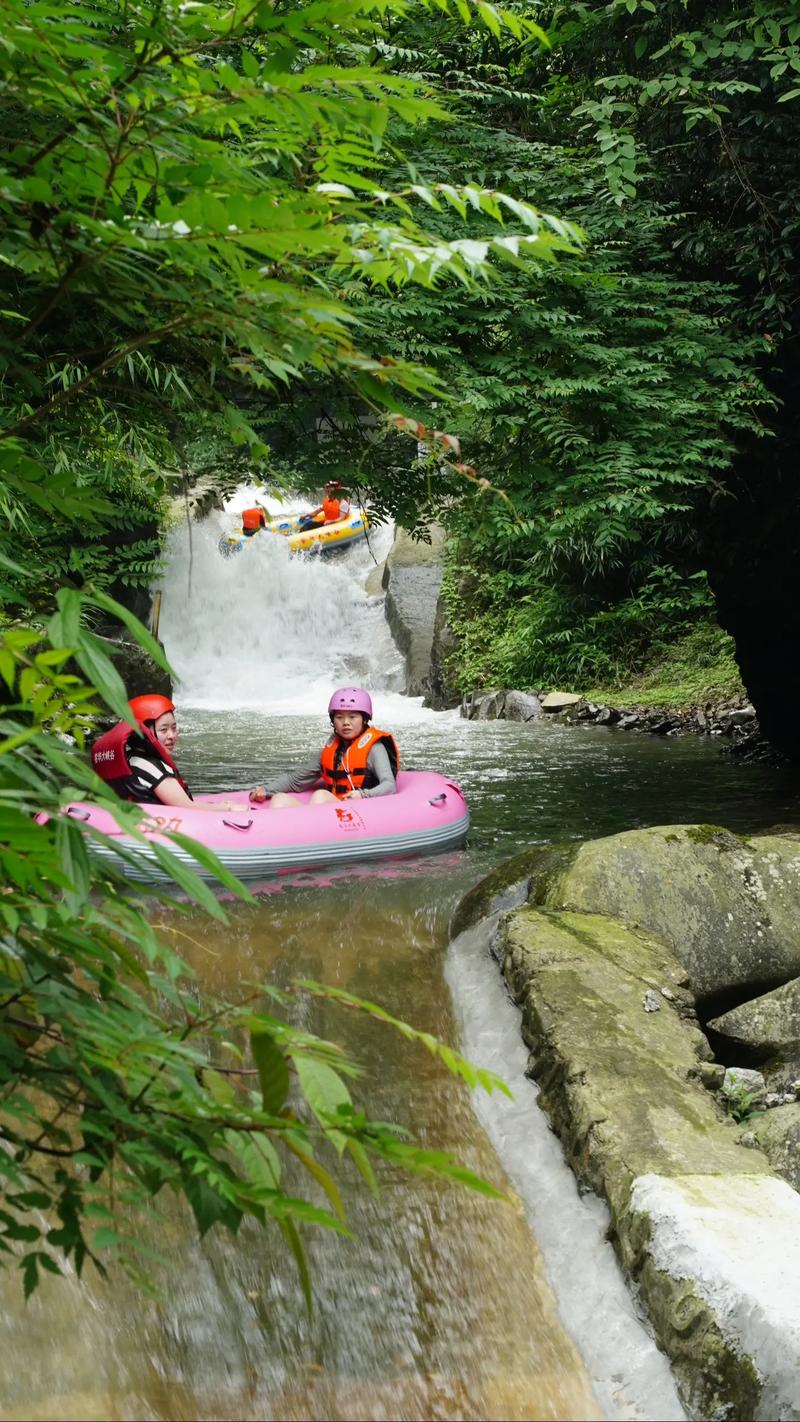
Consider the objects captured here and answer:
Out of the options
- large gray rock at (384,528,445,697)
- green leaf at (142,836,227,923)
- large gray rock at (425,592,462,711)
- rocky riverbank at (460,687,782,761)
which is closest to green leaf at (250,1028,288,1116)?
green leaf at (142,836,227,923)

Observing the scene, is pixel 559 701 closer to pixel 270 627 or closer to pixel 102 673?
pixel 270 627

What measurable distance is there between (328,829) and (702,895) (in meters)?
2.69

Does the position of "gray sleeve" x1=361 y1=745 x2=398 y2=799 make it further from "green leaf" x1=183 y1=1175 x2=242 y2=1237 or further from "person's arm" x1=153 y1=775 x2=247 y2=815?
"green leaf" x1=183 y1=1175 x2=242 y2=1237

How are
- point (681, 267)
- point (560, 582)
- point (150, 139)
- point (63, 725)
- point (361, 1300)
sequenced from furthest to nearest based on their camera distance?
1. point (560, 582)
2. point (681, 267)
3. point (361, 1300)
4. point (63, 725)
5. point (150, 139)

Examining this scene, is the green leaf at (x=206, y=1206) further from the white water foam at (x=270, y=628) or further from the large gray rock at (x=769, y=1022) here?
the white water foam at (x=270, y=628)

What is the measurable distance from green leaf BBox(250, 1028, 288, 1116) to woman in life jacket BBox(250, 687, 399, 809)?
649 centimetres

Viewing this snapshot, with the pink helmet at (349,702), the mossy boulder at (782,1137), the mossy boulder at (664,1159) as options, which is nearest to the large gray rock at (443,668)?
the pink helmet at (349,702)

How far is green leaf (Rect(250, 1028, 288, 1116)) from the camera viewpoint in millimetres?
1104

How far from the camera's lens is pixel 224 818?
6785mm

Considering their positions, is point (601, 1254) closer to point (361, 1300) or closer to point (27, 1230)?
point (361, 1300)

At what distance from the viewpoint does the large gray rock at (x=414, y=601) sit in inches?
736

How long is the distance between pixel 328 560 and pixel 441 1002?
675 inches

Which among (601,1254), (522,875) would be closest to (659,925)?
(522,875)

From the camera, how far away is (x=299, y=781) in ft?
26.0
